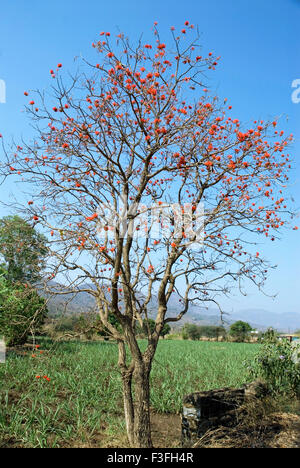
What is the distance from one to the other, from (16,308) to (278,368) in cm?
526

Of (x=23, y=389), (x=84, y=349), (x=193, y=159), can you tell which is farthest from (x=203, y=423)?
(x=84, y=349)

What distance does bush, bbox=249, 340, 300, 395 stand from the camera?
6387 mm

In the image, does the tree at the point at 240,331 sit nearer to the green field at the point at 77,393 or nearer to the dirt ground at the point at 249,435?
the green field at the point at 77,393

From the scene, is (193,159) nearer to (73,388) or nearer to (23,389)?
(73,388)

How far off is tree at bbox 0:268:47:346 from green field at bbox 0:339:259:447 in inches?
20.2

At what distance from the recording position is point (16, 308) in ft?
25.6

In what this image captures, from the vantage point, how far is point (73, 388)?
22.7 feet

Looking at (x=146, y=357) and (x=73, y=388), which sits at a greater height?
(x=146, y=357)

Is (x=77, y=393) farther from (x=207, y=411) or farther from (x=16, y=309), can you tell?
(x=207, y=411)

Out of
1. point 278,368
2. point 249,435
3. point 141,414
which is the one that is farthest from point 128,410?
point 278,368

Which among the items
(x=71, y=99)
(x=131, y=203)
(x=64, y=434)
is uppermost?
(x=71, y=99)

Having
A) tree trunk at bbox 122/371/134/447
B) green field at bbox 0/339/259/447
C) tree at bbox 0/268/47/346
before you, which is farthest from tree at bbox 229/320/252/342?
tree trunk at bbox 122/371/134/447

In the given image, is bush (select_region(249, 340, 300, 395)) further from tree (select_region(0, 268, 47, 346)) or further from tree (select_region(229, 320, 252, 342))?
tree (select_region(229, 320, 252, 342))
